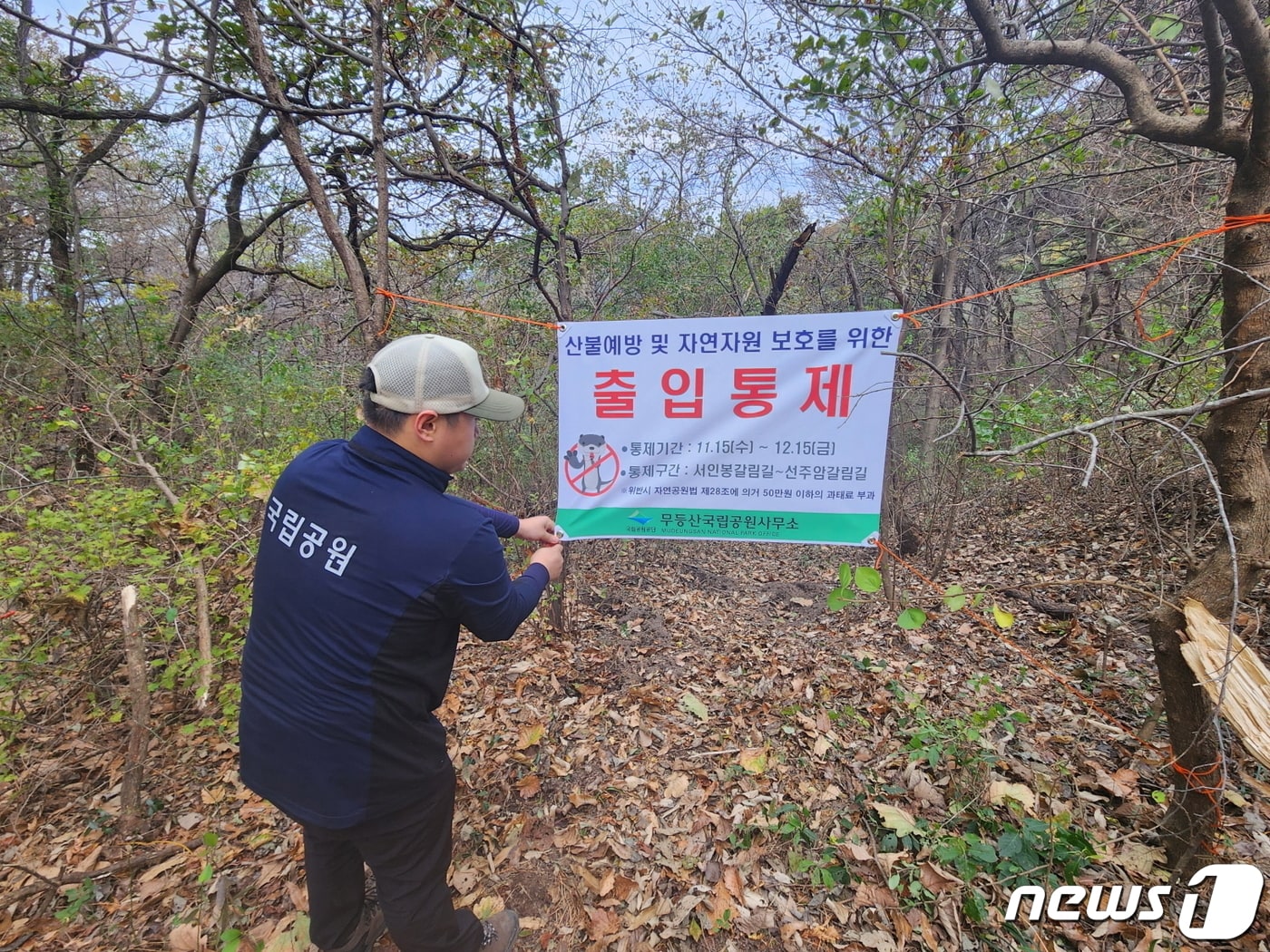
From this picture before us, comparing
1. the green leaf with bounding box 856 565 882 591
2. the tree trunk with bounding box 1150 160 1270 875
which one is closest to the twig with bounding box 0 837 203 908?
the green leaf with bounding box 856 565 882 591

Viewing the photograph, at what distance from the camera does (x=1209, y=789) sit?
162 cm

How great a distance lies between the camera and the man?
1.45m

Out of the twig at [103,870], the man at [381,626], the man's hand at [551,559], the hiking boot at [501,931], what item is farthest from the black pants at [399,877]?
the twig at [103,870]

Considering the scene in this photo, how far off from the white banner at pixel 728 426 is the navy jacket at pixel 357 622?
1.27m

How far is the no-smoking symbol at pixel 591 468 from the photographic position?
2795mm

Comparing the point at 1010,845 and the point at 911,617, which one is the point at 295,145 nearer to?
the point at 911,617

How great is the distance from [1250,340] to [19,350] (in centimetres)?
1030

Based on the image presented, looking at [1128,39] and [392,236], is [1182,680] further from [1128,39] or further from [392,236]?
[392,236]

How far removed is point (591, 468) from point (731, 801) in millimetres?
1863

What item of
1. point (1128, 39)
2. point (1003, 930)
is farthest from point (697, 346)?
point (1128, 39)

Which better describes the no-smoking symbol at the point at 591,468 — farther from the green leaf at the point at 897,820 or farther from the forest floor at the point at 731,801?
the green leaf at the point at 897,820

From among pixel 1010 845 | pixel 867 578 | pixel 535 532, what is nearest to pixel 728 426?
pixel 867 578

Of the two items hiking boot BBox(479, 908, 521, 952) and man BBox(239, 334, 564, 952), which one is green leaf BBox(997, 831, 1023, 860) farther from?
man BBox(239, 334, 564, 952)

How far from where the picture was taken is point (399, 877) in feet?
5.24
